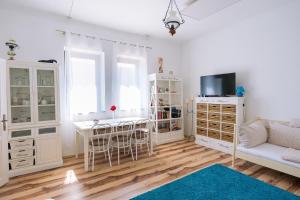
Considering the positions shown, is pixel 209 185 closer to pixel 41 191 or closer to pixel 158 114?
pixel 41 191

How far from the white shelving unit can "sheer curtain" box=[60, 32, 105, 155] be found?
5.13ft

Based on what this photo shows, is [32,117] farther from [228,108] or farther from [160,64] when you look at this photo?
[228,108]

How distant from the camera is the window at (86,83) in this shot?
3506 mm

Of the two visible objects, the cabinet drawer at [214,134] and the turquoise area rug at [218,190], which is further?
the cabinet drawer at [214,134]

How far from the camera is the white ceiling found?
2.79 m

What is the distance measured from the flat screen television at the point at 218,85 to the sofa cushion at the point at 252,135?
0.89 meters

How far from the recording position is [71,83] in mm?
3406

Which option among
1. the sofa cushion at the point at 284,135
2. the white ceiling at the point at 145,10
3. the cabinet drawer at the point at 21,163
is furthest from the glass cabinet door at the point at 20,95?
the sofa cushion at the point at 284,135

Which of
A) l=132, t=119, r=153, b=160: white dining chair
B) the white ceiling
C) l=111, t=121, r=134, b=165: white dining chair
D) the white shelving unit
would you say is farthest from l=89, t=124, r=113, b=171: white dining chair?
the white ceiling

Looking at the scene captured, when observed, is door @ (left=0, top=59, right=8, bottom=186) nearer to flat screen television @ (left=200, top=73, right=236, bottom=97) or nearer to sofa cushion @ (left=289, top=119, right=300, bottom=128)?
flat screen television @ (left=200, top=73, right=236, bottom=97)

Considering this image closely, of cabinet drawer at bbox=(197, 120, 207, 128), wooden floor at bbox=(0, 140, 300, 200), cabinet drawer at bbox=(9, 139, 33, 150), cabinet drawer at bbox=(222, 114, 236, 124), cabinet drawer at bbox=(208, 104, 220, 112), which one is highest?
cabinet drawer at bbox=(208, 104, 220, 112)

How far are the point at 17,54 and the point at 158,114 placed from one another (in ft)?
10.3

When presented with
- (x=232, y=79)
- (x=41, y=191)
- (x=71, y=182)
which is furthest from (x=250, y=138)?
(x=41, y=191)

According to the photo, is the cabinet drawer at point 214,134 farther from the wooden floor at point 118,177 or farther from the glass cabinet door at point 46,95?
the glass cabinet door at point 46,95
